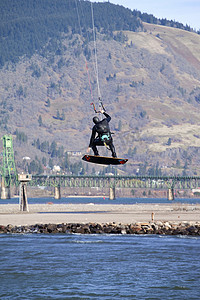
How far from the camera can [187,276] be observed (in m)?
42.6

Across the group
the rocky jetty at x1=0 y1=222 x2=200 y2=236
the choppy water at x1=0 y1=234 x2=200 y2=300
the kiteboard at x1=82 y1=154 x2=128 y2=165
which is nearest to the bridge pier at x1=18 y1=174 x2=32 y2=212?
the rocky jetty at x1=0 y1=222 x2=200 y2=236

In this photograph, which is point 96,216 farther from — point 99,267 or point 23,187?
point 99,267

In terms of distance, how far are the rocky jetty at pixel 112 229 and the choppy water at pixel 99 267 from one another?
359 centimetres

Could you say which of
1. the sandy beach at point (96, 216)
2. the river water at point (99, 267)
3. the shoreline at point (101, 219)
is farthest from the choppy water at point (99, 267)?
the sandy beach at point (96, 216)

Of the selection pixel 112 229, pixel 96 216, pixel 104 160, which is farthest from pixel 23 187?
pixel 104 160

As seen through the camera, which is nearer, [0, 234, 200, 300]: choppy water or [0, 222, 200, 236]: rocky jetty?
[0, 234, 200, 300]: choppy water

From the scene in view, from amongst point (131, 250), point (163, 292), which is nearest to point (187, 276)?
point (163, 292)

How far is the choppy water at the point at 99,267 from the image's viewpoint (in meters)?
38.3

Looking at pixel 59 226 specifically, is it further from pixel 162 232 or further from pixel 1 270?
pixel 1 270

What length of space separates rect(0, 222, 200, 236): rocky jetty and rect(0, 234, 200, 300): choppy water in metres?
3.59

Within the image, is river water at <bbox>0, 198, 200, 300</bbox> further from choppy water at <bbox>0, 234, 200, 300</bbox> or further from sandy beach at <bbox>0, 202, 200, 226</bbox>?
sandy beach at <bbox>0, 202, 200, 226</bbox>

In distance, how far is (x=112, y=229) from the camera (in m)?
68.4

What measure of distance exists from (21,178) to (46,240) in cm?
4157

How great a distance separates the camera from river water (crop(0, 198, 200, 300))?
38.3 meters
